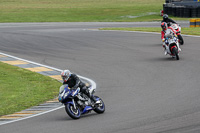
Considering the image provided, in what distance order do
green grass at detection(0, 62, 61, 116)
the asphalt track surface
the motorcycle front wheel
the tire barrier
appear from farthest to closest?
the tire barrier, green grass at detection(0, 62, 61, 116), the motorcycle front wheel, the asphalt track surface

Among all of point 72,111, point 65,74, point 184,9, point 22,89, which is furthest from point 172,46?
point 184,9

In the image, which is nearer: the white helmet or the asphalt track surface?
the asphalt track surface

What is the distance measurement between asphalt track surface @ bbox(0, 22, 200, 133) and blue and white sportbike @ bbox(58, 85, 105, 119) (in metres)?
0.20

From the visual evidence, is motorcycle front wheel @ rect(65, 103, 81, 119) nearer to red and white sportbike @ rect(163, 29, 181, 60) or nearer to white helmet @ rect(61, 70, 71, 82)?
white helmet @ rect(61, 70, 71, 82)

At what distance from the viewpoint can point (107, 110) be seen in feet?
37.6

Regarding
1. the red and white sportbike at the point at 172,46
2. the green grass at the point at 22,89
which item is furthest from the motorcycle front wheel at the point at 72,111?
the red and white sportbike at the point at 172,46

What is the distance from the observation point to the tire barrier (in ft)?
149

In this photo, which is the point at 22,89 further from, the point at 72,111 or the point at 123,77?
the point at 72,111

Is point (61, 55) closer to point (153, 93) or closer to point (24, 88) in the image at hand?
point (24, 88)

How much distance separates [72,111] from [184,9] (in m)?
38.2

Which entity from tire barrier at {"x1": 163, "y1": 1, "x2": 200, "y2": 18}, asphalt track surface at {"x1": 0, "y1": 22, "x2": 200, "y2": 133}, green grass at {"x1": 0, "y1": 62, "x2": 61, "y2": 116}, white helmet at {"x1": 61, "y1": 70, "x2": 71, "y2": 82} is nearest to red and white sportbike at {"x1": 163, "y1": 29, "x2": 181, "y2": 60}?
asphalt track surface at {"x1": 0, "y1": 22, "x2": 200, "y2": 133}

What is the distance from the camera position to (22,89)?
15297mm

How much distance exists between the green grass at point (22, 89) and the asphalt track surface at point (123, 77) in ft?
5.06

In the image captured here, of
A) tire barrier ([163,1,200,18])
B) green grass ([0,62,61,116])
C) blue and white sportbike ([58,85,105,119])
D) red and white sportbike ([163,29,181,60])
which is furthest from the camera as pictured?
tire barrier ([163,1,200,18])
